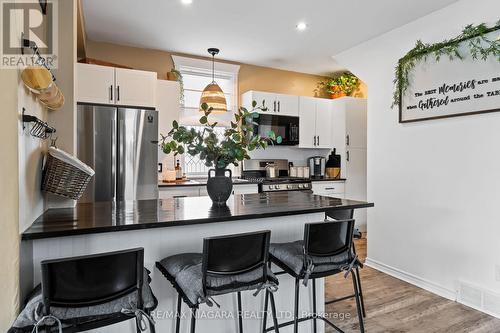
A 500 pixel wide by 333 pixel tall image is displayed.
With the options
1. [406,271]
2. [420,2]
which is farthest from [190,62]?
[406,271]

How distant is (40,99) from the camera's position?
1.59m

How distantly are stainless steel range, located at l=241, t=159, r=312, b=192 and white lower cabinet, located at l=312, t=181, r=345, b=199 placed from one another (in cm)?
17

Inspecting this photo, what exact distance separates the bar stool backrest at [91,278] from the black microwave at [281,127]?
342cm

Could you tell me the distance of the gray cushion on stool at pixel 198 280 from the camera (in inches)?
56.7

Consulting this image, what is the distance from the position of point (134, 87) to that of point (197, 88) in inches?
43.0

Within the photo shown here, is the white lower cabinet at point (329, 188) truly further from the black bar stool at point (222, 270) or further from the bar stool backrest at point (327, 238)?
the black bar stool at point (222, 270)

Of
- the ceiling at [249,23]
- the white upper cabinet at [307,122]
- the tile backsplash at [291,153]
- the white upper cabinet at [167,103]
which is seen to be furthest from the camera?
the tile backsplash at [291,153]

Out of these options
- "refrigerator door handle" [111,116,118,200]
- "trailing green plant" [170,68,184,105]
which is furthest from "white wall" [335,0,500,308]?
"refrigerator door handle" [111,116,118,200]

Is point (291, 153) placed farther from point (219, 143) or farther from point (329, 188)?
point (219, 143)

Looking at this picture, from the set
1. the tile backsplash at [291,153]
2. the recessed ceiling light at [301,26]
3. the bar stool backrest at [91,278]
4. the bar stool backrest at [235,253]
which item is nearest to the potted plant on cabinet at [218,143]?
the bar stool backrest at [235,253]

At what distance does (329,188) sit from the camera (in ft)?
15.5

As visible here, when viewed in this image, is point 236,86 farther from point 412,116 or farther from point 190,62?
point 412,116

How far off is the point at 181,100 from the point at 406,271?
3469mm

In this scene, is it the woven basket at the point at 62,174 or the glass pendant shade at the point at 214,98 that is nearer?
the woven basket at the point at 62,174
